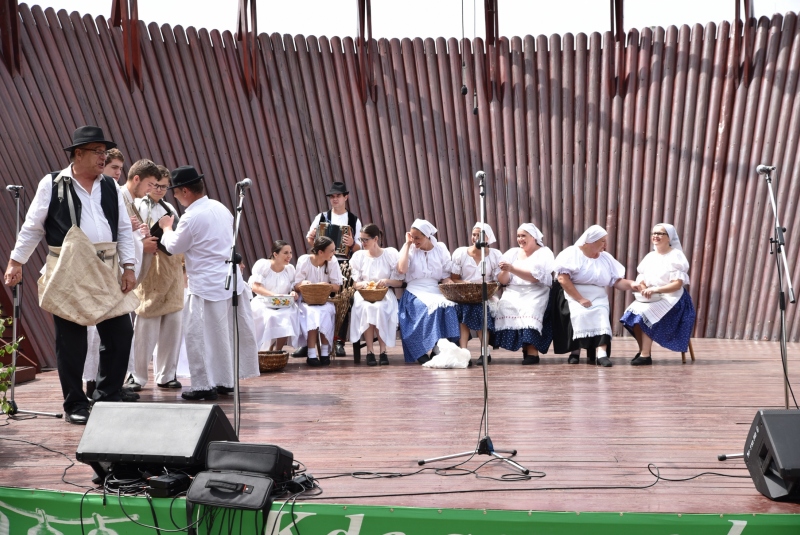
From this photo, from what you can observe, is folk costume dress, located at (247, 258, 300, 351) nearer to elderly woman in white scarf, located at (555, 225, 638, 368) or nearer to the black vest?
elderly woman in white scarf, located at (555, 225, 638, 368)

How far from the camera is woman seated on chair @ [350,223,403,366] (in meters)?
7.48

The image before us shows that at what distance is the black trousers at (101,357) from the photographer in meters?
4.57

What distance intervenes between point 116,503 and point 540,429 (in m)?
2.06

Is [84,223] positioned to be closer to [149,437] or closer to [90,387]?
[90,387]

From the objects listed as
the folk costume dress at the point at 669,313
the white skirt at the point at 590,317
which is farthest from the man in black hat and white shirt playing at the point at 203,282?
the folk costume dress at the point at 669,313

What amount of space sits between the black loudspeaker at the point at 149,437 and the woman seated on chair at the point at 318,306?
401 centimetres

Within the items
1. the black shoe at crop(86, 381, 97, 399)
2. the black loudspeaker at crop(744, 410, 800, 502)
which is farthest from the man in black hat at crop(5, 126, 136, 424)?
the black loudspeaker at crop(744, 410, 800, 502)

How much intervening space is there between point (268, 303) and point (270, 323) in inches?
7.2

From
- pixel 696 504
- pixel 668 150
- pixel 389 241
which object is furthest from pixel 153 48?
pixel 696 504

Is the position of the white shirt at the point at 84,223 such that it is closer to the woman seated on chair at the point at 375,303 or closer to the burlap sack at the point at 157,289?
the burlap sack at the point at 157,289

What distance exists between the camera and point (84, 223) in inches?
183

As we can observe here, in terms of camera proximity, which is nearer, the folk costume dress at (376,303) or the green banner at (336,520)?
the green banner at (336,520)

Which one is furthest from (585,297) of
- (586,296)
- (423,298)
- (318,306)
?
(318,306)

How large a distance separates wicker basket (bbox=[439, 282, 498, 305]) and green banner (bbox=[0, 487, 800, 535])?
418cm
